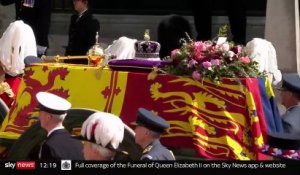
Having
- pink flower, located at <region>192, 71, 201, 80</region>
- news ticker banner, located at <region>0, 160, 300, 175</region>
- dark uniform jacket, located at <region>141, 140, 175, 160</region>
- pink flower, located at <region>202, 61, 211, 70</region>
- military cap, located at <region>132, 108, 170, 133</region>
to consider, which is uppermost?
pink flower, located at <region>202, 61, 211, 70</region>

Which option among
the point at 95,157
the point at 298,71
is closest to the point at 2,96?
the point at 95,157

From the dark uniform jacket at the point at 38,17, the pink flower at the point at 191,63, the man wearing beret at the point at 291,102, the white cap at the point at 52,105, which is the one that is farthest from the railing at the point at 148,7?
the white cap at the point at 52,105

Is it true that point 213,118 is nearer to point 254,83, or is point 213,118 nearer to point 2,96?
point 254,83

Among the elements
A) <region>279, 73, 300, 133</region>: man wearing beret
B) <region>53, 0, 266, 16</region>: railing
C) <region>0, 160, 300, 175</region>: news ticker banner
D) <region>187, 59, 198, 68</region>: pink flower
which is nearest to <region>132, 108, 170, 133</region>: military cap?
<region>0, 160, 300, 175</region>: news ticker banner

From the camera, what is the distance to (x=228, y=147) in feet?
18.0

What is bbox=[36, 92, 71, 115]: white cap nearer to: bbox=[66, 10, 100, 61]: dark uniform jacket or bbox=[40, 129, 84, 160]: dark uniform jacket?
bbox=[40, 129, 84, 160]: dark uniform jacket

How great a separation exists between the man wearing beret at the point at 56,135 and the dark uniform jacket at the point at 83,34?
396cm

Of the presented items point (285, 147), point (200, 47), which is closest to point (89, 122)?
point (285, 147)

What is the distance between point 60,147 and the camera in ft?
16.2

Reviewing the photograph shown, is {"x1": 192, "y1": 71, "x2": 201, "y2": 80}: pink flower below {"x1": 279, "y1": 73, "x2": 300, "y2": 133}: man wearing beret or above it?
above

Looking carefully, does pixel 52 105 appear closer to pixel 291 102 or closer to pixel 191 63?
pixel 191 63

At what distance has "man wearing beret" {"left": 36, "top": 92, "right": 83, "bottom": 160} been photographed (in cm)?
490

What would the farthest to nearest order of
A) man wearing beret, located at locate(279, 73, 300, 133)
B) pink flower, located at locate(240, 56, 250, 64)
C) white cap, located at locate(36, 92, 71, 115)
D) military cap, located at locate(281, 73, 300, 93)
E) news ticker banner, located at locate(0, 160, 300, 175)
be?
1. military cap, located at locate(281, 73, 300, 93)
2. man wearing beret, located at locate(279, 73, 300, 133)
3. pink flower, located at locate(240, 56, 250, 64)
4. white cap, located at locate(36, 92, 71, 115)
5. news ticker banner, located at locate(0, 160, 300, 175)

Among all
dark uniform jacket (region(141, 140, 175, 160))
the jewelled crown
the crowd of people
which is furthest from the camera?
the jewelled crown
